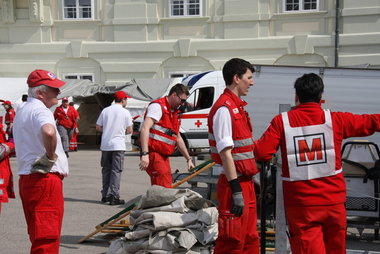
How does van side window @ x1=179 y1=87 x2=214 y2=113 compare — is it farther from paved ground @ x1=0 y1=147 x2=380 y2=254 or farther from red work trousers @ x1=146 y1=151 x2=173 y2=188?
red work trousers @ x1=146 y1=151 x2=173 y2=188

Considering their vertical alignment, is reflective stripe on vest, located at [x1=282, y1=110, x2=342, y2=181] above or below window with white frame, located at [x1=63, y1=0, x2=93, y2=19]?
below

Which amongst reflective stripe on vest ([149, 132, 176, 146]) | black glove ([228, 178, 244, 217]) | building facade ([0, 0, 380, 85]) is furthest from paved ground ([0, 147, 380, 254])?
building facade ([0, 0, 380, 85])

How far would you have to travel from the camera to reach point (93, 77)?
23562 mm

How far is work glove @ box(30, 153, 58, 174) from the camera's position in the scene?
4.16 m

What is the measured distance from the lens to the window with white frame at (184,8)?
22781 mm

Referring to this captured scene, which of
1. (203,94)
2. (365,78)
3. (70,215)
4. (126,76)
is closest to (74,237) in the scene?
(70,215)

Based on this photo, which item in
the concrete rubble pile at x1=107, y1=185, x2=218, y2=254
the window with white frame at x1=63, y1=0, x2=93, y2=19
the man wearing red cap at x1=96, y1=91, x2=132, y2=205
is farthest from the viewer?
the window with white frame at x1=63, y1=0, x2=93, y2=19

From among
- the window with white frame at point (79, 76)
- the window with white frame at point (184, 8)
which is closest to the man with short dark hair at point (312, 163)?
the window with white frame at point (184, 8)

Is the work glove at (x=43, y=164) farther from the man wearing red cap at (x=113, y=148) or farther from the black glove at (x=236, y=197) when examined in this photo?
the man wearing red cap at (x=113, y=148)

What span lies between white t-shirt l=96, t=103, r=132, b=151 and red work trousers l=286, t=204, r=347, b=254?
18.8ft

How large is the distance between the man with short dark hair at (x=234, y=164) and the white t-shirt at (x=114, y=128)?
498 cm

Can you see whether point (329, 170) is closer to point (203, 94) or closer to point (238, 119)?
point (238, 119)

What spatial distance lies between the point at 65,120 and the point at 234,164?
1428 centimetres

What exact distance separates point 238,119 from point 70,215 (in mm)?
4725
